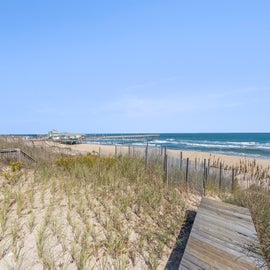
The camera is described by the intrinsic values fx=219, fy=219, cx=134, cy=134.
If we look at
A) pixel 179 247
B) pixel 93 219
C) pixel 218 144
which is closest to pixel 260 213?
pixel 179 247

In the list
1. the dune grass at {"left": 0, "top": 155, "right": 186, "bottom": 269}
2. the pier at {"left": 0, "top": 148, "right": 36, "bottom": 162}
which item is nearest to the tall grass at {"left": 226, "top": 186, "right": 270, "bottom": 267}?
the dune grass at {"left": 0, "top": 155, "right": 186, "bottom": 269}

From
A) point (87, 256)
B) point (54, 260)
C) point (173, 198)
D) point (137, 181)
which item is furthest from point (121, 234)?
point (137, 181)

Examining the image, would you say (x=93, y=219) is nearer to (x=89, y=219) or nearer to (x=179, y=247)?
(x=89, y=219)

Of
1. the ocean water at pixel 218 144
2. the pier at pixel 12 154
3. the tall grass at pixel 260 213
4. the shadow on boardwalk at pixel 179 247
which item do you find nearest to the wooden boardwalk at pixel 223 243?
the tall grass at pixel 260 213

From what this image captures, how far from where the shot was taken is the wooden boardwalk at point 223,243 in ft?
9.49

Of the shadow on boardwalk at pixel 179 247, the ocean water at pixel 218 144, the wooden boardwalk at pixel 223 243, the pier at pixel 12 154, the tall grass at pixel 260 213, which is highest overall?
the pier at pixel 12 154

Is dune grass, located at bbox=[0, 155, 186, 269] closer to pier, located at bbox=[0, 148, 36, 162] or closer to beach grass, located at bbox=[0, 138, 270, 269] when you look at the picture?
beach grass, located at bbox=[0, 138, 270, 269]

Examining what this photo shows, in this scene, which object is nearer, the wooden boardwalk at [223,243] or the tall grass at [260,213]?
the wooden boardwalk at [223,243]

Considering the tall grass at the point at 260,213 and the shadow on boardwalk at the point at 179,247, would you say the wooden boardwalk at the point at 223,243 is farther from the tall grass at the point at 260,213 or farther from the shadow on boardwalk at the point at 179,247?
the shadow on boardwalk at the point at 179,247

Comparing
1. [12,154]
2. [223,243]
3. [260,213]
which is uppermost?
[12,154]

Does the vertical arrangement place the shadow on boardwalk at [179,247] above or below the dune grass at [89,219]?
below

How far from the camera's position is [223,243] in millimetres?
3385

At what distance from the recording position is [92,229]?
13.3ft

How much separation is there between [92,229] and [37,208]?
149 cm
